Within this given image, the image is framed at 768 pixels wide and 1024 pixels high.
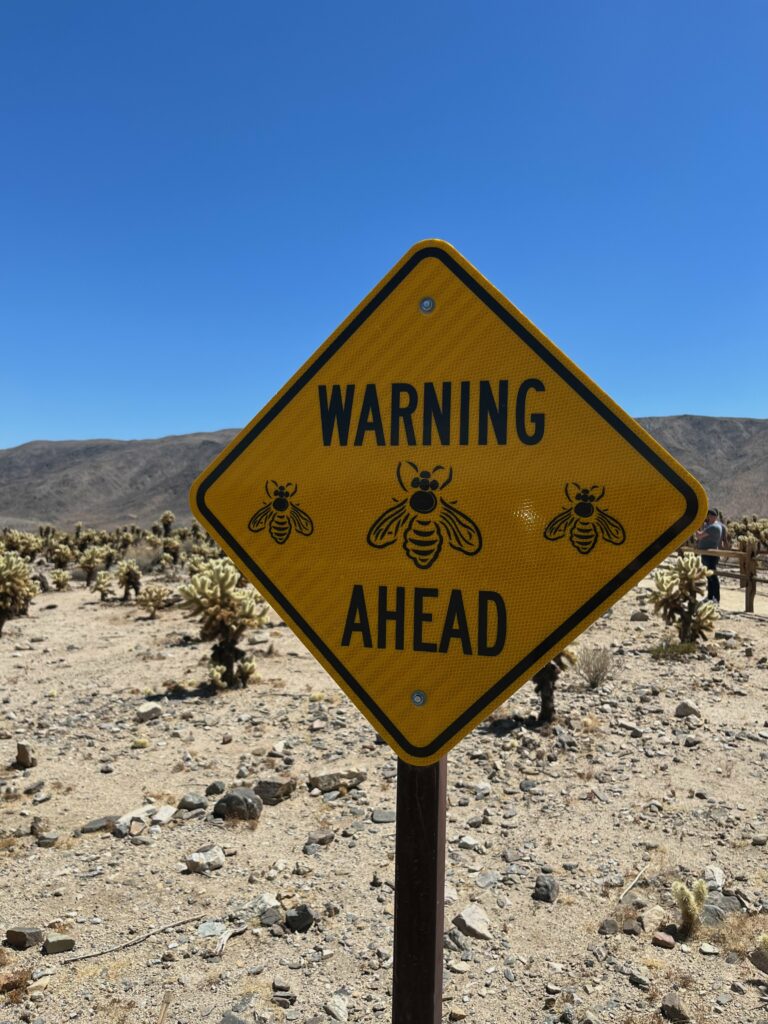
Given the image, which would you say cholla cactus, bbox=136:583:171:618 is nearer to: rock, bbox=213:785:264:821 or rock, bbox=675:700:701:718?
rock, bbox=213:785:264:821

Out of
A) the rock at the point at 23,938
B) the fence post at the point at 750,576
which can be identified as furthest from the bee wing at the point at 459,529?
the fence post at the point at 750,576

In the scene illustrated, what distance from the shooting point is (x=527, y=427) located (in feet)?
4.94

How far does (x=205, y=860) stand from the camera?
4.48 meters

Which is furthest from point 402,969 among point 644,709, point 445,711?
point 644,709

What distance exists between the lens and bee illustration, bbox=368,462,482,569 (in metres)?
1.53

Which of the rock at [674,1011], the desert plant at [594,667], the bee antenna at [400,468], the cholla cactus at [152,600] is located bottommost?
the rock at [674,1011]

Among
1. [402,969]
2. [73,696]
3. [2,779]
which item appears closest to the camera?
[402,969]

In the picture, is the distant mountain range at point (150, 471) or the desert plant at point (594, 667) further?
the distant mountain range at point (150, 471)

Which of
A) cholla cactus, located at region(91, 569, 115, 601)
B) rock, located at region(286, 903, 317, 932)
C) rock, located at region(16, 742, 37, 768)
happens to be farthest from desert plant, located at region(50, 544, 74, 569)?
rock, located at region(286, 903, 317, 932)

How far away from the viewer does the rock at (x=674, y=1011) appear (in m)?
3.14

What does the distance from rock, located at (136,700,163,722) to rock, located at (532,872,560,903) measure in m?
4.78

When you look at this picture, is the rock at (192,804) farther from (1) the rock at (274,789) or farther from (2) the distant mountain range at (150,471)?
(2) the distant mountain range at (150,471)

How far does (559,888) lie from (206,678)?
5.98 m

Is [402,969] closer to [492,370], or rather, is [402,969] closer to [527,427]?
[527,427]
